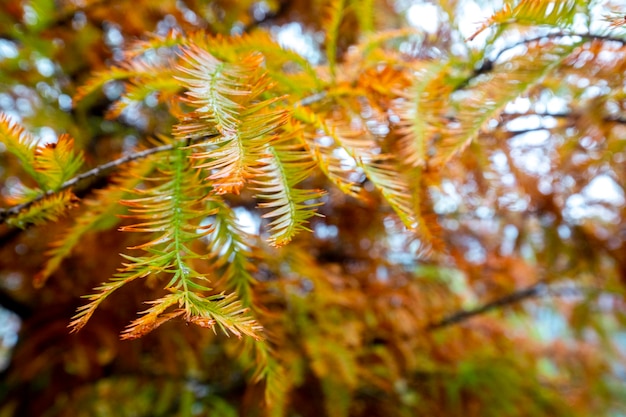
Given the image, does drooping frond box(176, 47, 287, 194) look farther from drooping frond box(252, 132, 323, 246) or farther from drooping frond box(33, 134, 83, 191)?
drooping frond box(33, 134, 83, 191)

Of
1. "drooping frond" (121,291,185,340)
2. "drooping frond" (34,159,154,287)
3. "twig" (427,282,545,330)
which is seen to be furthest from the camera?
"twig" (427,282,545,330)

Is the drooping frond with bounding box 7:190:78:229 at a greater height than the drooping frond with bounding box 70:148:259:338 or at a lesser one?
greater

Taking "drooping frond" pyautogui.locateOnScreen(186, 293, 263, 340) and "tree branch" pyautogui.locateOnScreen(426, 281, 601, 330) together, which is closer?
"drooping frond" pyautogui.locateOnScreen(186, 293, 263, 340)

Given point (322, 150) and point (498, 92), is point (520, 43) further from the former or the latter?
point (322, 150)

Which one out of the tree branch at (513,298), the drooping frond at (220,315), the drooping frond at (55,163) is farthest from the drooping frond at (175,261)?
the tree branch at (513,298)

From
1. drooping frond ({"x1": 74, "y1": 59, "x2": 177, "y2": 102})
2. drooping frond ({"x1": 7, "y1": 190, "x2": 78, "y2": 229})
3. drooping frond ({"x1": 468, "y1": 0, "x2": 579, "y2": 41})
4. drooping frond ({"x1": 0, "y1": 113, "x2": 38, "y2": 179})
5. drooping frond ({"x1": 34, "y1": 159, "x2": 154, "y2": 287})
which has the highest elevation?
drooping frond ({"x1": 74, "y1": 59, "x2": 177, "y2": 102})

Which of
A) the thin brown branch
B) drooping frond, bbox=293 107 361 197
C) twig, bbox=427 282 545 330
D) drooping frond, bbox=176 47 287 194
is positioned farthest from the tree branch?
drooping frond, bbox=176 47 287 194

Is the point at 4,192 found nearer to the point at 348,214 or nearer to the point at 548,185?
the point at 348,214

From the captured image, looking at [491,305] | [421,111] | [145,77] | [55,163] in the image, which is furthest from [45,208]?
[491,305]

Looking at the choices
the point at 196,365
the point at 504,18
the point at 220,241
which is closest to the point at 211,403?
the point at 196,365
